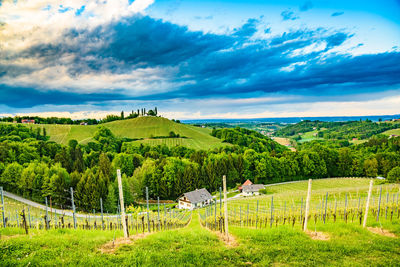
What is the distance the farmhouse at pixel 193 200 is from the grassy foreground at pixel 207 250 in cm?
3826

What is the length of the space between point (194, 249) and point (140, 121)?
12802 centimetres

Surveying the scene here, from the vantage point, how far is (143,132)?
115875mm

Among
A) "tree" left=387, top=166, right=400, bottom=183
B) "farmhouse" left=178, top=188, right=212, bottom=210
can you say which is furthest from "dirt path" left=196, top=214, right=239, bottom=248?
"tree" left=387, top=166, right=400, bottom=183

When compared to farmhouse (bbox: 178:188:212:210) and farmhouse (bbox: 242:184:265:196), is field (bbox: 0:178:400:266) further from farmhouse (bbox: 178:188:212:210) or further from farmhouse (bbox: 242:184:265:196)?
farmhouse (bbox: 242:184:265:196)

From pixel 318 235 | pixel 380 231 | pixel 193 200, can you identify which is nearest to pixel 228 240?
pixel 318 235

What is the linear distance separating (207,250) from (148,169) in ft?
161

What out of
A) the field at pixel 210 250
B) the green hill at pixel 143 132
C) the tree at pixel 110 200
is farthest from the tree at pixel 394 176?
the tree at pixel 110 200

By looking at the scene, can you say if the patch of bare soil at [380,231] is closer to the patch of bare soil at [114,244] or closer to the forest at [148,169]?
the patch of bare soil at [114,244]

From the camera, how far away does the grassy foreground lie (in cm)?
684

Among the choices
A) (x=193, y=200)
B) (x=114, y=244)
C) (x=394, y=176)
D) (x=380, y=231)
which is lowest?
(x=193, y=200)

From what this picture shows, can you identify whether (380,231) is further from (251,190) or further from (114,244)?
(251,190)

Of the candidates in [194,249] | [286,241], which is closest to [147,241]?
[194,249]

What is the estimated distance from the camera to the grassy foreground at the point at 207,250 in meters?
6.84

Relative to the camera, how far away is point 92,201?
40500 mm
